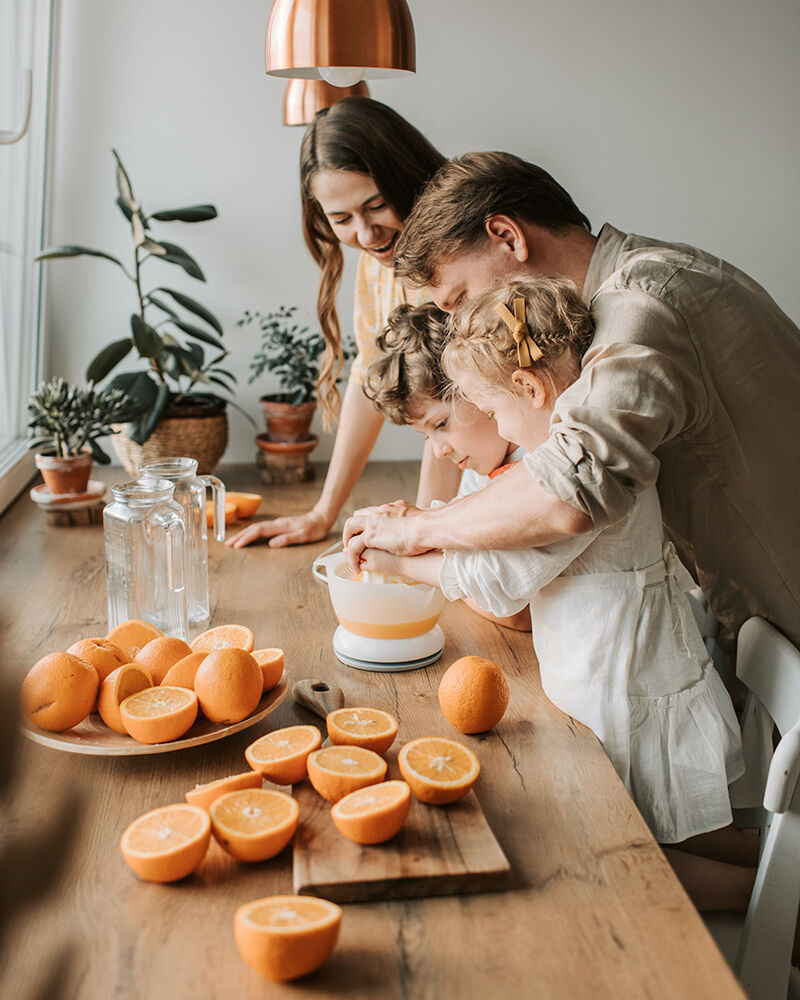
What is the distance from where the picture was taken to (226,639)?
1.30 meters

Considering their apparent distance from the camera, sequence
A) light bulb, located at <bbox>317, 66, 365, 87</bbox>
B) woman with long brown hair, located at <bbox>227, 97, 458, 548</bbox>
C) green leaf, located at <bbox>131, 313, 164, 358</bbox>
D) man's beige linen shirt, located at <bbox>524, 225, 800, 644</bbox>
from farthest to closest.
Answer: green leaf, located at <bbox>131, 313, 164, 358</bbox>
woman with long brown hair, located at <bbox>227, 97, 458, 548</bbox>
light bulb, located at <bbox>317, 66, 365, 87</bbox>
man's beige linen shirt, located at <bbox>524, 225, 800, 644</bbox>

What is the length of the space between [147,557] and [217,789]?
0.62 m

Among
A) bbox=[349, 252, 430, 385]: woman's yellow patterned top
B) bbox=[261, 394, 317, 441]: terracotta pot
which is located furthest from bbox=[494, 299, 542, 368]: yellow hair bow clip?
bbox=[261, 394, 317, 441]: terracotta pot

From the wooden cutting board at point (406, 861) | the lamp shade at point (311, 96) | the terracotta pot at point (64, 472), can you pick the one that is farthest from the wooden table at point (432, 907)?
the lamp shade at point (311, 96)

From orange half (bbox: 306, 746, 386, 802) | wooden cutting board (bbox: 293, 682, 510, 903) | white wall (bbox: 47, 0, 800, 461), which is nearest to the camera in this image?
wooden cutting board (bbox: 293, 682, 510, 903)

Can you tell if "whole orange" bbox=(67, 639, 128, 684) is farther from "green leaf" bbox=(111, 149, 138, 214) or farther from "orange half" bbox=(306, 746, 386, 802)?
"green leaf" bbox=(111, 149, 138, 214)

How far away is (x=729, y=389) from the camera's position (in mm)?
1205

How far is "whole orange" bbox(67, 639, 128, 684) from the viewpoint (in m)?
1.12

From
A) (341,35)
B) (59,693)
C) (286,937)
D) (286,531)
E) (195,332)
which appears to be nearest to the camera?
(286,937)

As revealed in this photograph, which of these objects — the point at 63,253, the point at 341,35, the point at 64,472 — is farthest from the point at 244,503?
the point at 341,35

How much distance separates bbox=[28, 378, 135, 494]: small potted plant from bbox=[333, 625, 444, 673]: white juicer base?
114cm

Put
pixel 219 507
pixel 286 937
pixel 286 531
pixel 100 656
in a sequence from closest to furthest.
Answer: pixel 286 937
pixel 100 656
pixel 219 507
pixel 286 531

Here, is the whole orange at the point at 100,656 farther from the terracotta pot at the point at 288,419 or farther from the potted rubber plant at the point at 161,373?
the terracotta pot at the point at 288,419

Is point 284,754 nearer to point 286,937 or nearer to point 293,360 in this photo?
point 286,937
